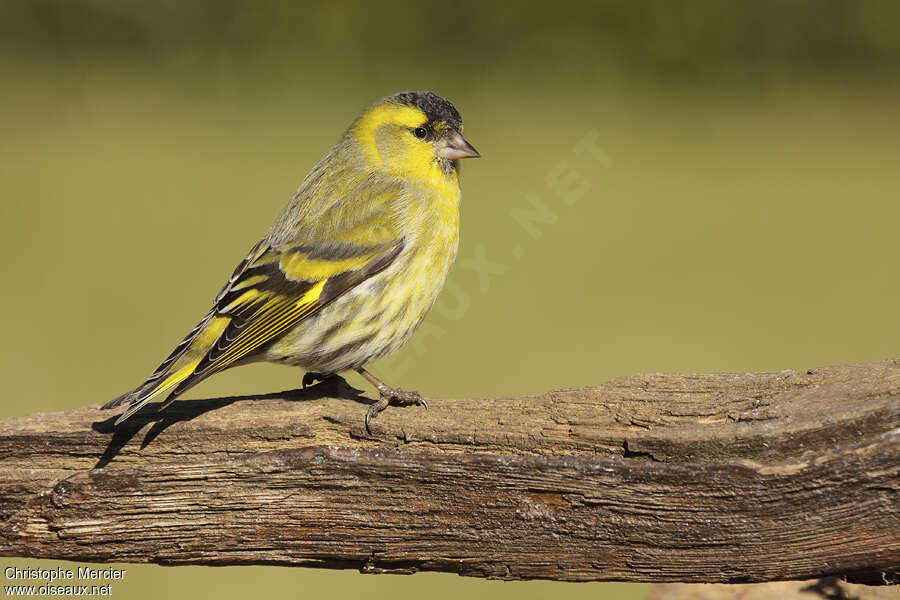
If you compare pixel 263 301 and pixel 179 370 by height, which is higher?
pixel 263 301

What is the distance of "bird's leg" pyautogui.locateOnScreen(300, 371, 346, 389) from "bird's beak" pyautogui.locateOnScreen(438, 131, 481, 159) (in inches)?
23.8

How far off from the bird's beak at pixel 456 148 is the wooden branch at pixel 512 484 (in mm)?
776

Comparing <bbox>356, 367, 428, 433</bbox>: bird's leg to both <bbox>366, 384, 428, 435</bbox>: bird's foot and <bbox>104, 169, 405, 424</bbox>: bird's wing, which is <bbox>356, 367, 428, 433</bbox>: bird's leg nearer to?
<bbox>366, 384, 428, 435</bbox>: bird's foot

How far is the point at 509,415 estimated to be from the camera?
157cm

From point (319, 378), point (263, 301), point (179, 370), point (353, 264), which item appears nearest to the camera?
point (179, 370)

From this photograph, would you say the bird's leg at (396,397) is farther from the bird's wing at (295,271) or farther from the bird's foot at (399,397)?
the bird's wing at (295,271)

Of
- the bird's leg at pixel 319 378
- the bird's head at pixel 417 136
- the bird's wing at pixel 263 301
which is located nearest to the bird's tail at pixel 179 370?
the bird's wing at pixel 263 301

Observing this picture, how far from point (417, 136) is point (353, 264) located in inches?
17.3

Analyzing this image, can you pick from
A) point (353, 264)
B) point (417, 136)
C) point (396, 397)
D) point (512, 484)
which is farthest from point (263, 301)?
point (512, 484)

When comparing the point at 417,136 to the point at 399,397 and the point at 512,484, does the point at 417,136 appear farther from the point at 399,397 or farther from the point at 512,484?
the point at 512,484

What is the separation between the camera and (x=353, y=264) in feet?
6.55

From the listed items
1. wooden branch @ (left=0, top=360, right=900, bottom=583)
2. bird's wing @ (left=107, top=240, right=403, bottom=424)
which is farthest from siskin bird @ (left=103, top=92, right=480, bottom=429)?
wooden branch @ (left=0, top=360, right=900, bottom=583)

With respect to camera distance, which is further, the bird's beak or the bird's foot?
the bird's beak

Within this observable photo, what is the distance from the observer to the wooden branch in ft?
4.13
